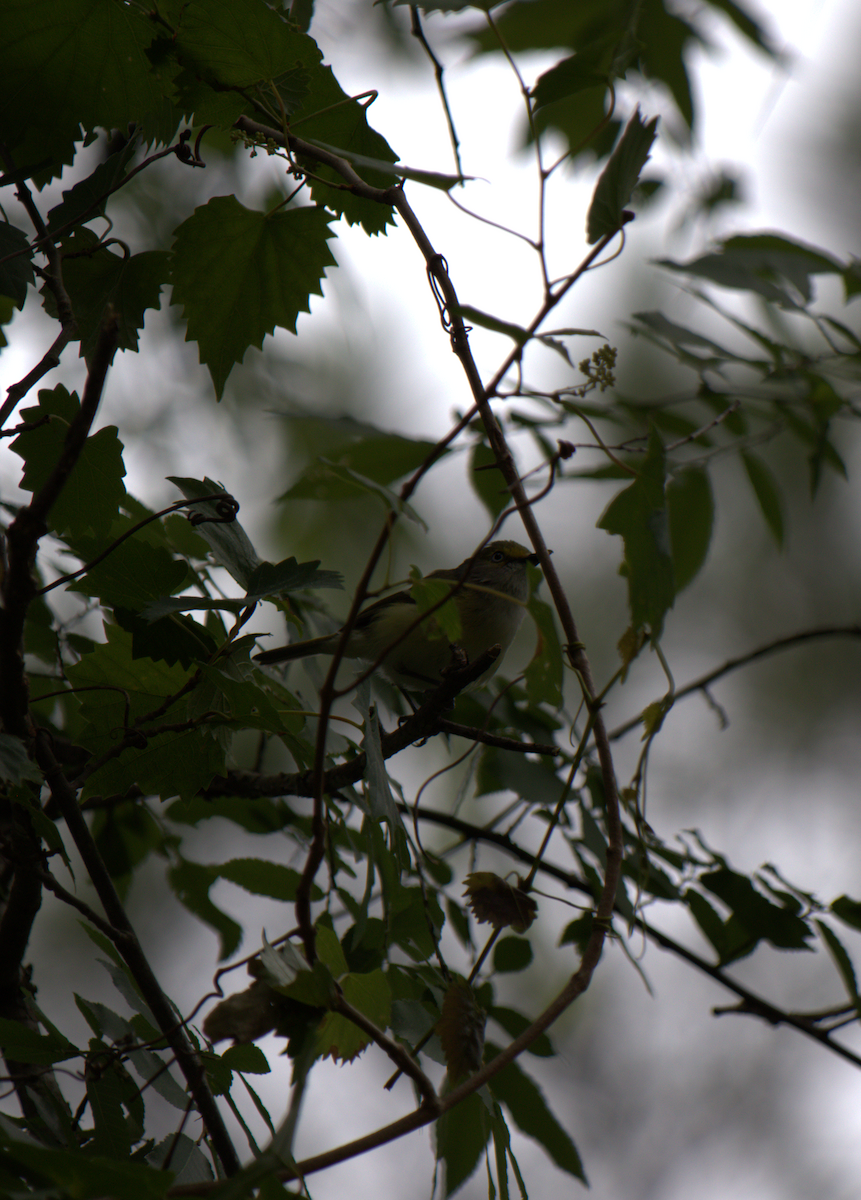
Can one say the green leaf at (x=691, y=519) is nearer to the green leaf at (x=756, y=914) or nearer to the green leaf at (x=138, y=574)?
the green leaf at (x=756, y=914)

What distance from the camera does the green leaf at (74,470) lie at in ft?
5.76

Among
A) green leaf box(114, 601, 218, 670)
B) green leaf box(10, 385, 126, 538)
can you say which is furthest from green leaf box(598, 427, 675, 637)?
green leaf box(10, 385, 126, 538)

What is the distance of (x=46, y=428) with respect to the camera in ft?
5.74

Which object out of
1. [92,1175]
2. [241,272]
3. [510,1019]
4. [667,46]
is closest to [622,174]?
[241,272]

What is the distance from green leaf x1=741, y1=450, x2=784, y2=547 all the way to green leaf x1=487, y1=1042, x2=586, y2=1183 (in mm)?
1909

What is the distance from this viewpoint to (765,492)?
318cm

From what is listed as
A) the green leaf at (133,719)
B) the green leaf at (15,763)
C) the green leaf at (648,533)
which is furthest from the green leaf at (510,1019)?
the green leaf at (15,763)

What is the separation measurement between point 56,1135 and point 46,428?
126 cm

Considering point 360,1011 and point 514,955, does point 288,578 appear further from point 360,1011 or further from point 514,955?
point 514,955

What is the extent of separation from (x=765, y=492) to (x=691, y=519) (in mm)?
259

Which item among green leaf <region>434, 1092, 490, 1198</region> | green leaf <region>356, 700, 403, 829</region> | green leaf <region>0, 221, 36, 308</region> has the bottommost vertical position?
green leaf <region>434, 1092, 490, 1198</region>

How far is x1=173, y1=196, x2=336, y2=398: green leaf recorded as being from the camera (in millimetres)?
1998

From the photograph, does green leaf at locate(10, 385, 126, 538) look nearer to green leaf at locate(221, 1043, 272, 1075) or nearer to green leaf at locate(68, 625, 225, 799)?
green leaf at locate(68, 625, 225, 799)

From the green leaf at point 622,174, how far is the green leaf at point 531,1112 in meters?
1.84
